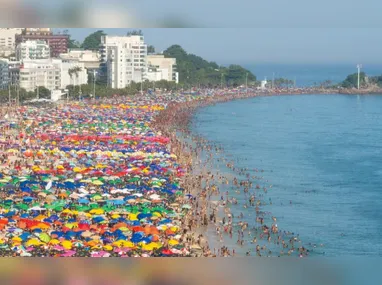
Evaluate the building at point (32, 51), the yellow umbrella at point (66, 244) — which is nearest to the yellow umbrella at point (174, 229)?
the yellow umbrella at point (66, 244)

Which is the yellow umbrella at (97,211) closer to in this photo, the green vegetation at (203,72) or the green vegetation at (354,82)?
the green vegetation at (203,72)

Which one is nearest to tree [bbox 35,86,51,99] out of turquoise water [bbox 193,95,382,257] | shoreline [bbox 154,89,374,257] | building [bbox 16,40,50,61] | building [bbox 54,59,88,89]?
building [bbox 54,59,88,89]

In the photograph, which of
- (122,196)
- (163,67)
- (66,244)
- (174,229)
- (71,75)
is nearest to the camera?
(66,244)

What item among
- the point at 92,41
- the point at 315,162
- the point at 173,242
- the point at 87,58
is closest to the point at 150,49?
the point at 92,41

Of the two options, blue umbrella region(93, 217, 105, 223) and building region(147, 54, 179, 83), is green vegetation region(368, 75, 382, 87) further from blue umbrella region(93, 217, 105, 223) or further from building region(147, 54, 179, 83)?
blue umbrella region(93, 217, 105, 223)

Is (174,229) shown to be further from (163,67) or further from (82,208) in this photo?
(163,67)
